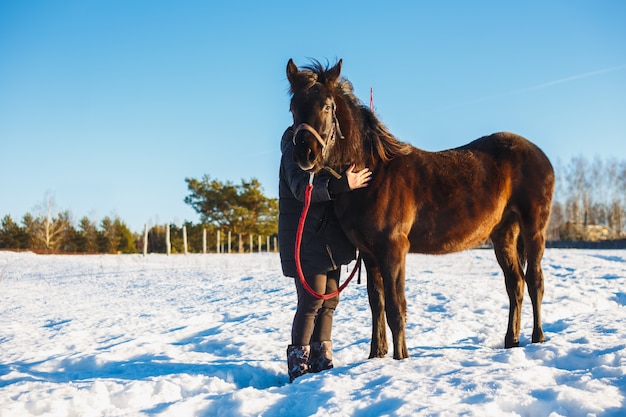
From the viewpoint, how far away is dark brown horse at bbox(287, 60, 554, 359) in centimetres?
346

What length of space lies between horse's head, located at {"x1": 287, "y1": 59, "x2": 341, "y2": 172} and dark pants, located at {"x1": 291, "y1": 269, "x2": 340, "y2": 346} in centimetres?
89

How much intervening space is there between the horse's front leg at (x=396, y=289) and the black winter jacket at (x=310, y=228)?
39 centimetres

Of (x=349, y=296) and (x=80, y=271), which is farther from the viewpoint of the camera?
(x=80, y=271)

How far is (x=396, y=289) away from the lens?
349 cm

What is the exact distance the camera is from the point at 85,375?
3758 mm

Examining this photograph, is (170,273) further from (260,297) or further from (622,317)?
(622,317)

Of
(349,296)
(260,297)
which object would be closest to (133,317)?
(260,297)

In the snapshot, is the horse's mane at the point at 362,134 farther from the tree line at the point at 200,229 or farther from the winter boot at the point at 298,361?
the tree line at the point at 200,229

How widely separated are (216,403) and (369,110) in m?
2.43

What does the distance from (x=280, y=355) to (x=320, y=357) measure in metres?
0.73

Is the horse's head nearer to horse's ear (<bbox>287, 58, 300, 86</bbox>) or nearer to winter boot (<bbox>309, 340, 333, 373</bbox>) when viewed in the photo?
horse's ear (<bbox>287, 58, 300, 86</bbox>)

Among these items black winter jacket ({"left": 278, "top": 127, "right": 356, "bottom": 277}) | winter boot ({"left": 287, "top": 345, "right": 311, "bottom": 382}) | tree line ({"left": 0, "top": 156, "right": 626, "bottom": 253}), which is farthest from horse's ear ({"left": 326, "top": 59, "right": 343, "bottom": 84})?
tree line ({"left": 0, "top": 156, "right": 626, "bottom": 253})

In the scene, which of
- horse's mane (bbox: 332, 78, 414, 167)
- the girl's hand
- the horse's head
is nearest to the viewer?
the horse's head

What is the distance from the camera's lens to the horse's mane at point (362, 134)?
362 centimetres
